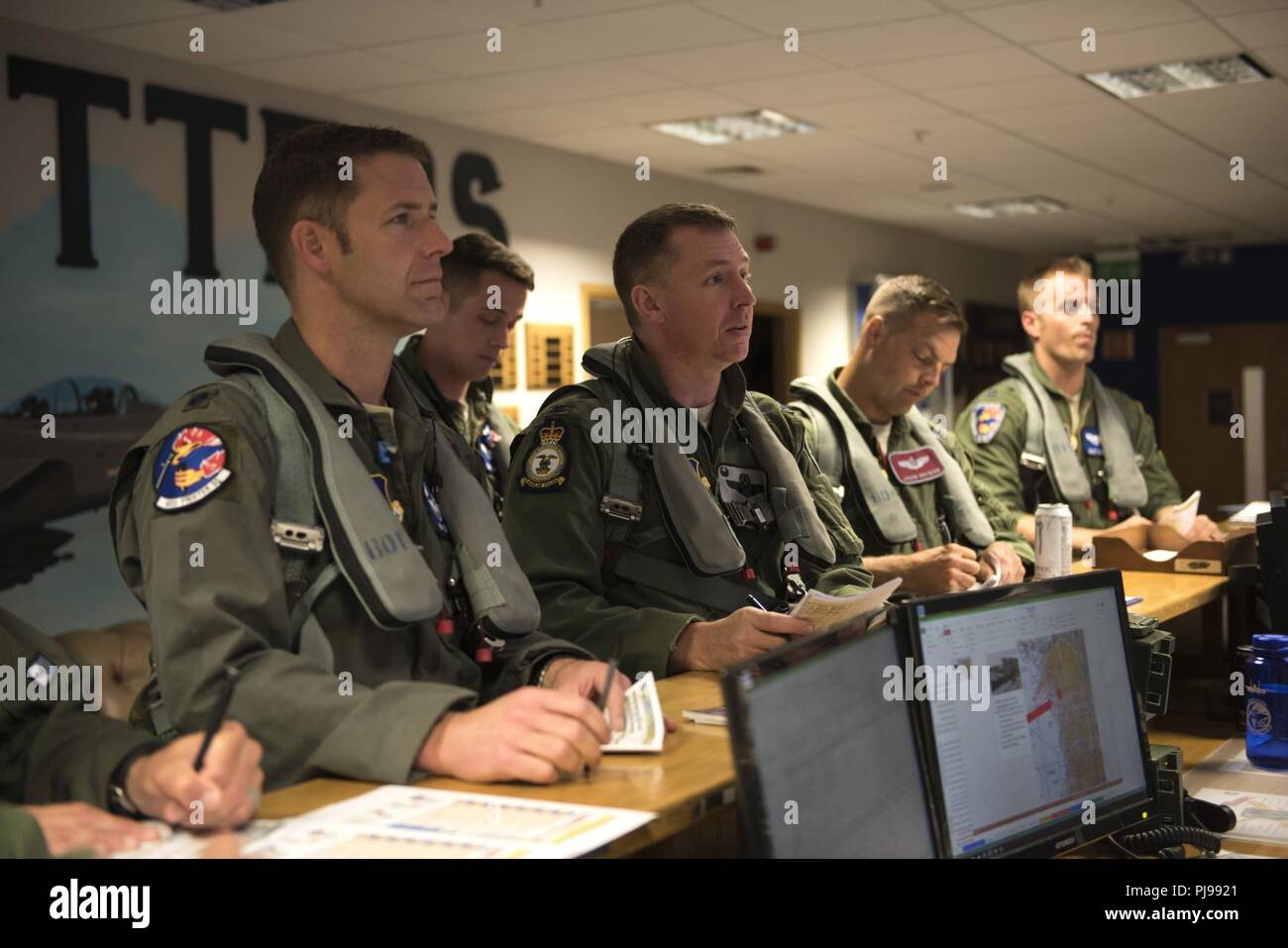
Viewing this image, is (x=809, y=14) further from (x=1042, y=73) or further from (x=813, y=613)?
(x=813, y=613)

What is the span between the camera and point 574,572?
2562 mm

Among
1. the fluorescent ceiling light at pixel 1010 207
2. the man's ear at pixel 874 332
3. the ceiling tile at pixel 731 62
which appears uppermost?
the fluorescent ceiling light at pixel 1010 207

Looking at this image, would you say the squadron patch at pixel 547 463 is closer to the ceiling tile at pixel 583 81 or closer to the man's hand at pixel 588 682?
the man's hand at pixel 588 682

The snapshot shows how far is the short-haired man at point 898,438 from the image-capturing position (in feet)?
12.3

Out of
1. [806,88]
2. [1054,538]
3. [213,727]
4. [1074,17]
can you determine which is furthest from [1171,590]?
[806,88]

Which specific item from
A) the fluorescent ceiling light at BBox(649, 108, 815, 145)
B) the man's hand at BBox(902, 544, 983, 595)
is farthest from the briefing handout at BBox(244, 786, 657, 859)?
the fluorescent ceiling light at BBox(649, 108, 815, 145)

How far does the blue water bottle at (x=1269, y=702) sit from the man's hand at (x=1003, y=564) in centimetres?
85

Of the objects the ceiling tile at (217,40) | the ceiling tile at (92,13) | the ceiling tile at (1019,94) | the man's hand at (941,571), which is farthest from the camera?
the ceiling tile at (1019,94)

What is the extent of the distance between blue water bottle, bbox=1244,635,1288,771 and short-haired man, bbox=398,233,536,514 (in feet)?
7.22

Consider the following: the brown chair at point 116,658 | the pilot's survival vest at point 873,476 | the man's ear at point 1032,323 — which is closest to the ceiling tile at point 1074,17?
the man's ear at point 1032,323

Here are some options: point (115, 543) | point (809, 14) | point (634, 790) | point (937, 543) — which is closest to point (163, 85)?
point (809, 14)

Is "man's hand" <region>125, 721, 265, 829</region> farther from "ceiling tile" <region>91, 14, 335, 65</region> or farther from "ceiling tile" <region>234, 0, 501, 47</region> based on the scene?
"ceiling tile" <region>91, 14, 335, 65</region>

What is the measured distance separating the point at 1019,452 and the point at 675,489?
2.24 meters
